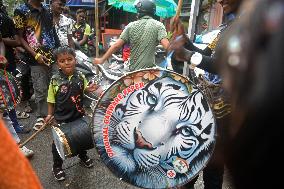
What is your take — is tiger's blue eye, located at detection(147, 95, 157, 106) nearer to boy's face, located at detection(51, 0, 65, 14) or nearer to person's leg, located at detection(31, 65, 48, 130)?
person's leg, located at detection(31, 65, 48, 130)

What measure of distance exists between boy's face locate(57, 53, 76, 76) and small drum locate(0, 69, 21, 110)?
2.57 feet

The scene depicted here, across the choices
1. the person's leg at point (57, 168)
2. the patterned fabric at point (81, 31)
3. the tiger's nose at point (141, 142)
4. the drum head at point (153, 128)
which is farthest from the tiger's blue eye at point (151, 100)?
the patterned fabric at point (81, 31)

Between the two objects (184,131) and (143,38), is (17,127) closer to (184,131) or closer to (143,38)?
(143,38)

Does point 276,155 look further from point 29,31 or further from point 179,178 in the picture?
point 29,31

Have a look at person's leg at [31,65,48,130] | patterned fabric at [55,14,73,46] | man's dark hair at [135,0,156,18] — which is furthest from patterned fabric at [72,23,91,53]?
man's dark hair at [135,0,156,18]

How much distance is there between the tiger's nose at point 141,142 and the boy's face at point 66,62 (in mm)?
1549

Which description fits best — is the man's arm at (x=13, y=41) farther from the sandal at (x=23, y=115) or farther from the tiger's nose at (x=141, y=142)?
the tiger's nose at (x=141, y=142)

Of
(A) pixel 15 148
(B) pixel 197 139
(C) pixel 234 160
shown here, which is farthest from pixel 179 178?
(C) pixel 234 160

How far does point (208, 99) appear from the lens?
2428 mm

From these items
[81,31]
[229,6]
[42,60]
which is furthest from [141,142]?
[81,31]

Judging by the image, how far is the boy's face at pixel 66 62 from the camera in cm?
369

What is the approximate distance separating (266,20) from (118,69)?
681 cm

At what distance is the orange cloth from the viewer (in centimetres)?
82

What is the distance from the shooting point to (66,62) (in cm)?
370
